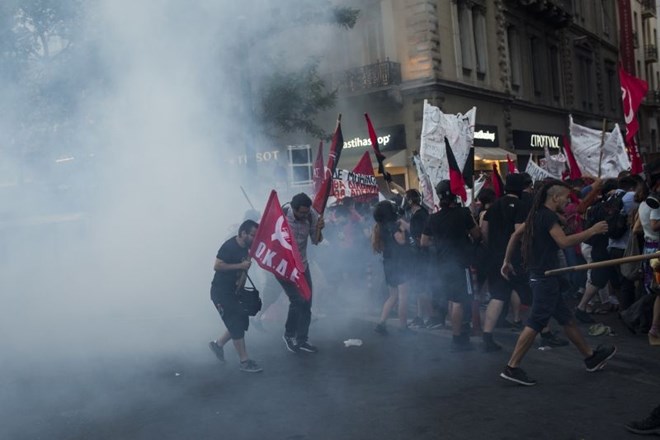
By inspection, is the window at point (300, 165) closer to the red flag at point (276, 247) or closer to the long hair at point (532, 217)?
the red flag at point (276, 247)

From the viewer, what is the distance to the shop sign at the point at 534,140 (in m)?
23.9

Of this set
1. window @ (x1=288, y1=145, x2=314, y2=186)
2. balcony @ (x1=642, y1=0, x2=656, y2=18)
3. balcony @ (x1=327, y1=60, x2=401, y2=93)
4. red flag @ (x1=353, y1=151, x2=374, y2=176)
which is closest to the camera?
red flag @ (x1=353, y1=151, x2=374, y2=176)

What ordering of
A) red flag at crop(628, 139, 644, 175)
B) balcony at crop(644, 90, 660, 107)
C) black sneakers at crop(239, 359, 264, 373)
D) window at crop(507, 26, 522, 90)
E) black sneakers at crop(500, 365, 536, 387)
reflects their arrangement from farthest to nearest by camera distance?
1. balcony at crop(644, 90, 660, 107)
2. window at crop(507, 26, 522, 90)
3. red flag at crop(628, 139, 644, 175)
4. black sneakers at crop(239, 359, 264, 373)
5. black sneakers at crop(500, 365, 536, 387)

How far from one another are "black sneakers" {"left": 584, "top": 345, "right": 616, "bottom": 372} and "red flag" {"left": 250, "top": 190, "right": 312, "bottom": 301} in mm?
2208

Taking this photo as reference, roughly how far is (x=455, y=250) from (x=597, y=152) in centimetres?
532

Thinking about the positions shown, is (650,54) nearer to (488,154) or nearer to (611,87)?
(611,87)

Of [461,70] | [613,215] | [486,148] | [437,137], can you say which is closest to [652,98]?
[486,148]

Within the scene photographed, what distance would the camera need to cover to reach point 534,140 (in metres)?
25.1

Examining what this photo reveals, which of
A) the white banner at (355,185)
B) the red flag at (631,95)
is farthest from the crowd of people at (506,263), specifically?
the red flag at (631,95)

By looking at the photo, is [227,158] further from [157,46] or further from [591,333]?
[591,333]

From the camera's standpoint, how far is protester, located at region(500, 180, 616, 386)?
5.19 meters

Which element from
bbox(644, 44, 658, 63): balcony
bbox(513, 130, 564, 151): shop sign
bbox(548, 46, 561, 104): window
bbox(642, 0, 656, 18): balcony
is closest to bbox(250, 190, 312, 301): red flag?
bbox(513, 130, 564, 151): shop sign

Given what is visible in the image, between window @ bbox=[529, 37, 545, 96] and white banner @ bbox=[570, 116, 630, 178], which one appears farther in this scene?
window @ bbox=[529, 37, 545, 96]

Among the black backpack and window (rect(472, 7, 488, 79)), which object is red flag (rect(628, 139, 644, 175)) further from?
window (rect(472, 7, 488, 79))
